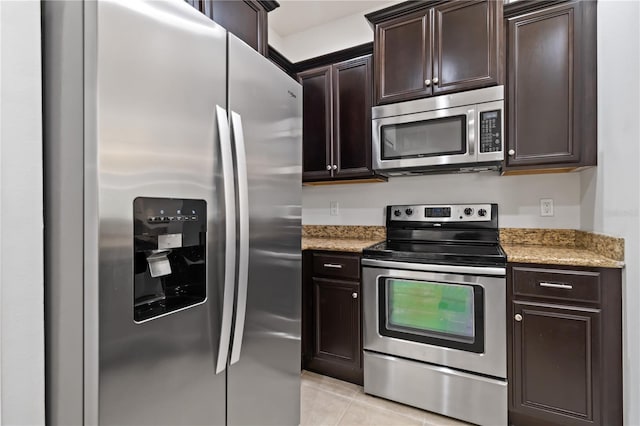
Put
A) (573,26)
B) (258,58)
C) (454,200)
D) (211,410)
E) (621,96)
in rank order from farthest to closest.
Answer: (454,200) → (573,26) → (621,96) → (258,58) → (211,410)

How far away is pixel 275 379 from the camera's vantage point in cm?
134

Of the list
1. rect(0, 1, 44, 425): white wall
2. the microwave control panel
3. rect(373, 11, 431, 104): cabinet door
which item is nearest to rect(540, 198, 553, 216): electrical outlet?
the microwave control panel

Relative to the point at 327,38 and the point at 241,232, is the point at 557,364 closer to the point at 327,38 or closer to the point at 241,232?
the point at 241,232

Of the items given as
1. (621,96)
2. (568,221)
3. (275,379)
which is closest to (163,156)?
(275,379)

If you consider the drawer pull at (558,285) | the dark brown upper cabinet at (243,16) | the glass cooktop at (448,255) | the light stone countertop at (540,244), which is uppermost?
the dark brown upper cabinet at (243,16)

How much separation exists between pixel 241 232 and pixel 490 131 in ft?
5.35

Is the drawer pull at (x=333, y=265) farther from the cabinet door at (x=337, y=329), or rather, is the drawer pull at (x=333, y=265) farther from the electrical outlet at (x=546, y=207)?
the electrical outlet at (x=546, y=207)

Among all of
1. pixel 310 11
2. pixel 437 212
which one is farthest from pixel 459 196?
pixel 310 11

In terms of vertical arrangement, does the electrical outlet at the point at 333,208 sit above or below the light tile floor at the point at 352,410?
above

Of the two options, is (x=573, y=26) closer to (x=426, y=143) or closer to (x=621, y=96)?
(x=621, y=96)

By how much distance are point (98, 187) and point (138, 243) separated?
6.7 inches

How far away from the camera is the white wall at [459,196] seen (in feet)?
6.88

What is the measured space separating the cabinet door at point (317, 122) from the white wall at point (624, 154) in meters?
1.63

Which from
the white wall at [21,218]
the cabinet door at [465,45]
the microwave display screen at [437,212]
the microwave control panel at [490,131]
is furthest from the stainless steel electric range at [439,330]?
the white wall at [21,218]
